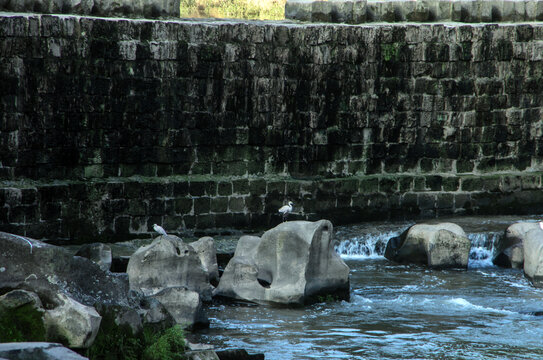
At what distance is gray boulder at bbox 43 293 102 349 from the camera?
24.5 feet

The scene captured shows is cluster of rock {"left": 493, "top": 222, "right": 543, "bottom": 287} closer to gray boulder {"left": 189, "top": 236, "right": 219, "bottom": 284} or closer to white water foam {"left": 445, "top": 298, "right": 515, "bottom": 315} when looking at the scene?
white water foam {"left": 445, "top": 298, "right": 515, "bottom": 315}

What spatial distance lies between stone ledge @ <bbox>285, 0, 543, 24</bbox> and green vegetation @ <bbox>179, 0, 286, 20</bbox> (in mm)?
11385

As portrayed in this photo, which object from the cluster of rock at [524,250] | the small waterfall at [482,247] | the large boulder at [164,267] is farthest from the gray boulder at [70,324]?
the small waterfall at [482,247]

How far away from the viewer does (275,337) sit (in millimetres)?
10648

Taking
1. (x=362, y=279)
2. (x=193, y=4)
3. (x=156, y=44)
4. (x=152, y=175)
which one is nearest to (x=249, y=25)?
(x=156, y=44)

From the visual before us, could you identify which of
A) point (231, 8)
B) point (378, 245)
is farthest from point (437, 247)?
point (231, 8)

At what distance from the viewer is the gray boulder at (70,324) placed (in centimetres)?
747

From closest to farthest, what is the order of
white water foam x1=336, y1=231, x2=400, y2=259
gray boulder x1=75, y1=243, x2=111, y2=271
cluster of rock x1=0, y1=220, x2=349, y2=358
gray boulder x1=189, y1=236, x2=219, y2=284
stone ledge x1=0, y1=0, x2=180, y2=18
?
cluster of rock x1=0, y1=220, x2=349, y2=358, gray boulder x1=75, y1=243, x2=111, y2=271, gray boulder x1=189, y1=236, x2=219, y2=284, stone ledge x1=0, y1=0, x2=180, y2=18, white water foam x1=336, y1=231, x2=400, y2=259

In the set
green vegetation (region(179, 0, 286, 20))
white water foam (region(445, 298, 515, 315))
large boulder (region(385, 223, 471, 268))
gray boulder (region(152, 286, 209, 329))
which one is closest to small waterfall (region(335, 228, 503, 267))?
large boulder (region(385, 223, 471, 268))

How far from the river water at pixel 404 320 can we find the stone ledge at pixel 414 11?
429 cm

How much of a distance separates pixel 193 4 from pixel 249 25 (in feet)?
44.7

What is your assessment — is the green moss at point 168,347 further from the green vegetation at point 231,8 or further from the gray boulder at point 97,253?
the green vegetation at point 231,8

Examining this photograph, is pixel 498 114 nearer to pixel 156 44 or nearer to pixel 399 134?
pixel 399 134

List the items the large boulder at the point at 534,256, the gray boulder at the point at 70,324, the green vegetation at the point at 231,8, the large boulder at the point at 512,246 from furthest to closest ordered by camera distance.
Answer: the green vegetation at the point at 231,8 → the large boulder at the point at 512,246 → the large boulder at the point at 534,256 → the gray boulder at the point at 70,324
